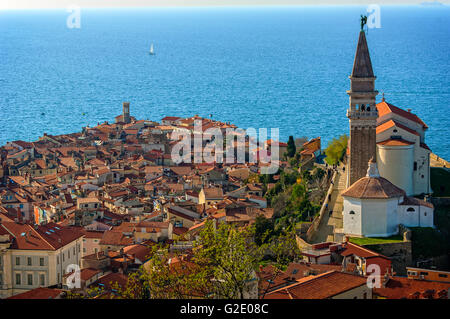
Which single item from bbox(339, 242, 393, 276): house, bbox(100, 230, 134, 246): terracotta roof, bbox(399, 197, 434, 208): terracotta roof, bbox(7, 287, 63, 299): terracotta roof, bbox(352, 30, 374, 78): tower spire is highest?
bbox(352, 30, 374, 78): tower spire

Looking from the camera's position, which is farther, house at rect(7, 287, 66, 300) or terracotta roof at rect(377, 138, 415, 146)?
terracotta roof at rect(377, 138, 415, 146)

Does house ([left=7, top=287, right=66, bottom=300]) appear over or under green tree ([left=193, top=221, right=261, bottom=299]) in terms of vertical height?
under

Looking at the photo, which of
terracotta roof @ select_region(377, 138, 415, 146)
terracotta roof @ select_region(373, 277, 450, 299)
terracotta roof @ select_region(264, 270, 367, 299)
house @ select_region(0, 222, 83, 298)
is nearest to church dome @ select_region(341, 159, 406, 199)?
terracotta roof @ select_region(377, 138, 415, 146)

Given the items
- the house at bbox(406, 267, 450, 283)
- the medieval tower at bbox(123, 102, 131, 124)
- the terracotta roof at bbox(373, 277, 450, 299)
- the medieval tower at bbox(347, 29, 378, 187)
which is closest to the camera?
the terracotta roof at bbox(373, 277, 450, 299)

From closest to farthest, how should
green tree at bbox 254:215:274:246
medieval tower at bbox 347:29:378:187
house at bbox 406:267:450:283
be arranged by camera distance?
house at bbox 406:267:450:283
green tree at bbox 254:215:274:246
medieval tower at bbox 347:29:378:187

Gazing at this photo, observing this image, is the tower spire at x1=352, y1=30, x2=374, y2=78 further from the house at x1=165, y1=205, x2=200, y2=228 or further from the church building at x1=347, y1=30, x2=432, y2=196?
the house at x1=165, y1=205, x2=200, y2=228

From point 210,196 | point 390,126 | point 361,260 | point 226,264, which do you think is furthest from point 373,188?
point 226,264

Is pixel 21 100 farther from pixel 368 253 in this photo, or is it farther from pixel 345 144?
pixel 368 253

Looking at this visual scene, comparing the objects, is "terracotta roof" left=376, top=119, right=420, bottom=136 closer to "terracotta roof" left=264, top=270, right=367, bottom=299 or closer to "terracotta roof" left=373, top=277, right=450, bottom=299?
"terracotta roof" left=373, top=277, right=450, bottom=299
